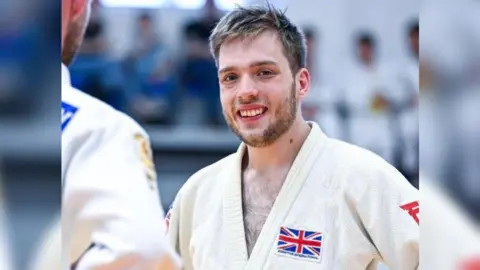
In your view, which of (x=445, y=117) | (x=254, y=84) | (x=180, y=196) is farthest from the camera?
(x=180, y=196)

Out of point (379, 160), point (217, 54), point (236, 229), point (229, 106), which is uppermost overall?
point (217, 54)

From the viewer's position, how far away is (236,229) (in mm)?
2100

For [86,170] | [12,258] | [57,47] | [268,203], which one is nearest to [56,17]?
[57,47]

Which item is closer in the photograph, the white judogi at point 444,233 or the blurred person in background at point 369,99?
the white judogi at point 444,233

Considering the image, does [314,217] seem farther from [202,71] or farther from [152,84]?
[152,84]

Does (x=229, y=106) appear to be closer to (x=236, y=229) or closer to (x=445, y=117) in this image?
(x=236, y=229)

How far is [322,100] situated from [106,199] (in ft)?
12.1

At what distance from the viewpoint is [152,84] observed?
3404 millimetres

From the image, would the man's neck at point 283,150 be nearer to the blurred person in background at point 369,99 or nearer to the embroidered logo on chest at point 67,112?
the embroidered logo on chest at point 67,112

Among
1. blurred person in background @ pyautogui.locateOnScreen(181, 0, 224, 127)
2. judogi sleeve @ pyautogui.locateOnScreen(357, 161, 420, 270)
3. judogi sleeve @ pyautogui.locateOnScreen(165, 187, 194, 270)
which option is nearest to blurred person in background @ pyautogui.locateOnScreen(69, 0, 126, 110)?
blurred person in background @ pyautogui.locateOnScreen(181, 0, 224, 127)

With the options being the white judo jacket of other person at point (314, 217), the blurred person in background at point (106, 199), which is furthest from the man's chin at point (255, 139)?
the blurred person in background at point (106, 199)

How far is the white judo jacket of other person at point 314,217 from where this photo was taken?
1.95 m

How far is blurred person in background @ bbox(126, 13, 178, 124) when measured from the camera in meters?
3.13

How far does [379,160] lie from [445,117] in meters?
1.03
